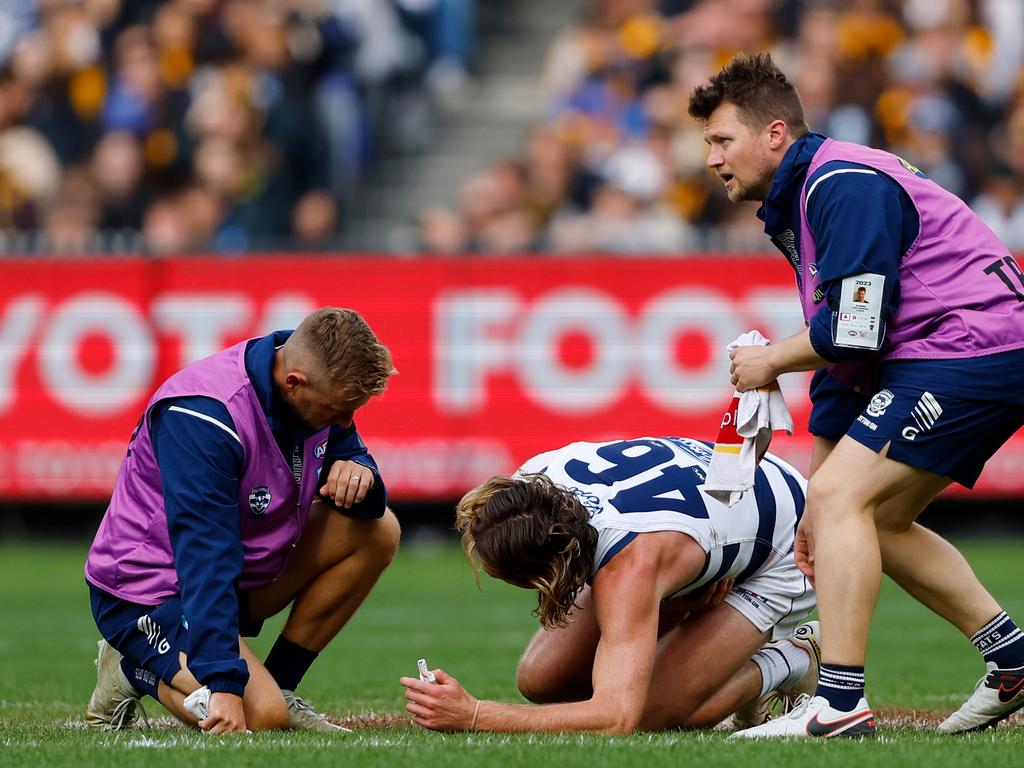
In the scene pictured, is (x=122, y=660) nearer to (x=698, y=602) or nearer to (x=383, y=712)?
(x=383, y=712)

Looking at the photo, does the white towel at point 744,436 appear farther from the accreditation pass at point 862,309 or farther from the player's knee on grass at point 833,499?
the accreditation pass at point 862,309

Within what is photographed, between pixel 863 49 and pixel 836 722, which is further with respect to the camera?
pixel 863 49

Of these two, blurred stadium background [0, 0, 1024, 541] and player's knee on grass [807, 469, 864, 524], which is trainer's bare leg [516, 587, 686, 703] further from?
blurred stadium background [0, 0, 1024, 541]

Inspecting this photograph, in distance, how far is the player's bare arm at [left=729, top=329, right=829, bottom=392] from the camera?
18.5 feet

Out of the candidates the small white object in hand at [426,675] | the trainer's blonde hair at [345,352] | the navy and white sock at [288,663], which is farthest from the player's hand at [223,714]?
the trainer's blonde hair at [345,352]

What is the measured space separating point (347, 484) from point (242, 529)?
0.40m

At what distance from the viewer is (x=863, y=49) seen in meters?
15.7

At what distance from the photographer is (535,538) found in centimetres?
557

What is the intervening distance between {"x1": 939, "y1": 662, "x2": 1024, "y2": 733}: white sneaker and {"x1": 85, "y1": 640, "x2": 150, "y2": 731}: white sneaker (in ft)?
9.07

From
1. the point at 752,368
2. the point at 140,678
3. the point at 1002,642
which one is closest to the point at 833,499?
the point at 752,368

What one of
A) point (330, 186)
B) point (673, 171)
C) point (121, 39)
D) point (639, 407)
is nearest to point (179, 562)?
point (639, 407)

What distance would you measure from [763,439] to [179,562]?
1915 mm

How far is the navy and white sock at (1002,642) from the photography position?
5.90 meters

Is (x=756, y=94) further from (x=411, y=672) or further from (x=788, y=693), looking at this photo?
(x=411, y=672)
